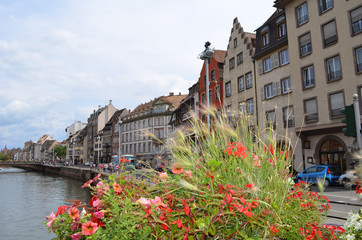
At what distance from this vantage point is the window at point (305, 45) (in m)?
22.4

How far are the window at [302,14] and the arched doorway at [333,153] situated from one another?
32.3ft

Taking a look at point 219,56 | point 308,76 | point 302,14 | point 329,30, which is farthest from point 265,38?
point 219,56

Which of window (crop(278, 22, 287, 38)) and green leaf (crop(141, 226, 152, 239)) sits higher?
window (crop(278, 22, 287, 38))

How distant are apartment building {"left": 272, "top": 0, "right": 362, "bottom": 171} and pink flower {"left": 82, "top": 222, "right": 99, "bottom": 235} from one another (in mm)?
17800

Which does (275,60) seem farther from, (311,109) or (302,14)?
(311,109)

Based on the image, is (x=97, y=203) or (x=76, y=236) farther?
(x=97, y=203)

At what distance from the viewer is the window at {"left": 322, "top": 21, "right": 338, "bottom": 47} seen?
20.4 metres

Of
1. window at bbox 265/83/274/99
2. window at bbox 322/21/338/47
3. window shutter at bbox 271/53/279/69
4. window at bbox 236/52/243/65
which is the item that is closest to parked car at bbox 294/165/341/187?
window at bbox 322/21/338/47

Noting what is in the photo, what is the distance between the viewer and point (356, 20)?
1892 cm

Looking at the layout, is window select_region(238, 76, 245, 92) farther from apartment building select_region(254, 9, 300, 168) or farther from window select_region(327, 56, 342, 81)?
window select_region(327, 56, 342, 81)

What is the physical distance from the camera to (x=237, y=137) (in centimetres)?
311

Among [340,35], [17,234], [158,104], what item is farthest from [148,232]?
[158,104]

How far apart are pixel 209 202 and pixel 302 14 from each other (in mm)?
25019

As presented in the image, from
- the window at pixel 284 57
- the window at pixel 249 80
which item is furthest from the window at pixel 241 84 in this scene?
the window at pixel 284 57
